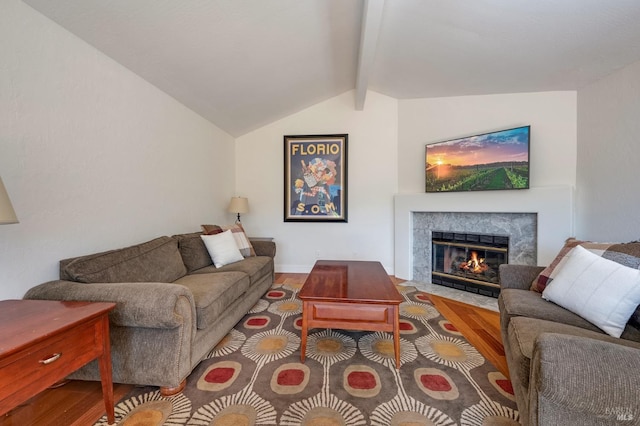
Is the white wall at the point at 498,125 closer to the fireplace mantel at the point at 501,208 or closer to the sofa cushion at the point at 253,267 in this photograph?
the fireplace mantel at the point at 501,208

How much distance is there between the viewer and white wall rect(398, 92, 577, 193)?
2811 millimetres

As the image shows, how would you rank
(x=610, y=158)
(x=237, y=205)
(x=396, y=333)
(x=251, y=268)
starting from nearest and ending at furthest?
(x=396, y=333) < (x=610, y=158) < (x=251, y=268) < (x=237, y=205)

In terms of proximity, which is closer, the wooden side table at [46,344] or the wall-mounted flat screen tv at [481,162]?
the wooden side table at [46,344]

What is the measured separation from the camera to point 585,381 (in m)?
0.78

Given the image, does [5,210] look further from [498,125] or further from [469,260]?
[498,125]

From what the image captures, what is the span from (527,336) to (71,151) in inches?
116

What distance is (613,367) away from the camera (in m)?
0.78

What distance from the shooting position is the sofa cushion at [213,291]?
165cm

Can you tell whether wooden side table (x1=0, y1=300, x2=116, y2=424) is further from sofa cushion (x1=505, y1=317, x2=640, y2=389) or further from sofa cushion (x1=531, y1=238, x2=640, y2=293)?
sofa cushion (x1=531, y1=238, x2=640, y2=293)

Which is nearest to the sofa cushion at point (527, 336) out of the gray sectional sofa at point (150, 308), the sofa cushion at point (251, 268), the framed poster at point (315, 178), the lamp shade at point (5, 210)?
the gray sectional sofa at point (150, 308)

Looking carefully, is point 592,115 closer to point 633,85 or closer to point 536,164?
point 633,85

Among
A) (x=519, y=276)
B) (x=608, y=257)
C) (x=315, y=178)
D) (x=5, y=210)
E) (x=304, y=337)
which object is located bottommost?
(x=304, y=337)

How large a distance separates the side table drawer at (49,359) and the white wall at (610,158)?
383 cm

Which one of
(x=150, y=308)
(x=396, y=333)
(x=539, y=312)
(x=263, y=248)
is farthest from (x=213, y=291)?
(x=539, y=312)
